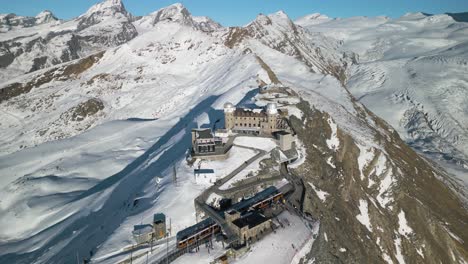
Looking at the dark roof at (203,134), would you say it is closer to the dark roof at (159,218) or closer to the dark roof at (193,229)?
the dark roof at (193,229)

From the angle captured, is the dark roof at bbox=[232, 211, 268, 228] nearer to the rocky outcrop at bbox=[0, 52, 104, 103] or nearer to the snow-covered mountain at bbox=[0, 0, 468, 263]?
the snow-covered mountain at bbox=[0, 0, 468, 263]

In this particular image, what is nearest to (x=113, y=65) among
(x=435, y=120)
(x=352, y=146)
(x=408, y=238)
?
(x=352, y=146)

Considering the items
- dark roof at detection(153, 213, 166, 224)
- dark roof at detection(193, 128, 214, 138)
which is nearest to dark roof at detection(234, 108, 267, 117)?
dark roof at detection(193, 128, 214, 138)

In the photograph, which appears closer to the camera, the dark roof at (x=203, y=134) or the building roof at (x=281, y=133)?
the dark roof at (x=203, y=134)

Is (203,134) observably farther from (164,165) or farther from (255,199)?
(255,199)

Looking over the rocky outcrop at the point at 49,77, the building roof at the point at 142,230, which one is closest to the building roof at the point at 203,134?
the building roof at the point at 142,230
